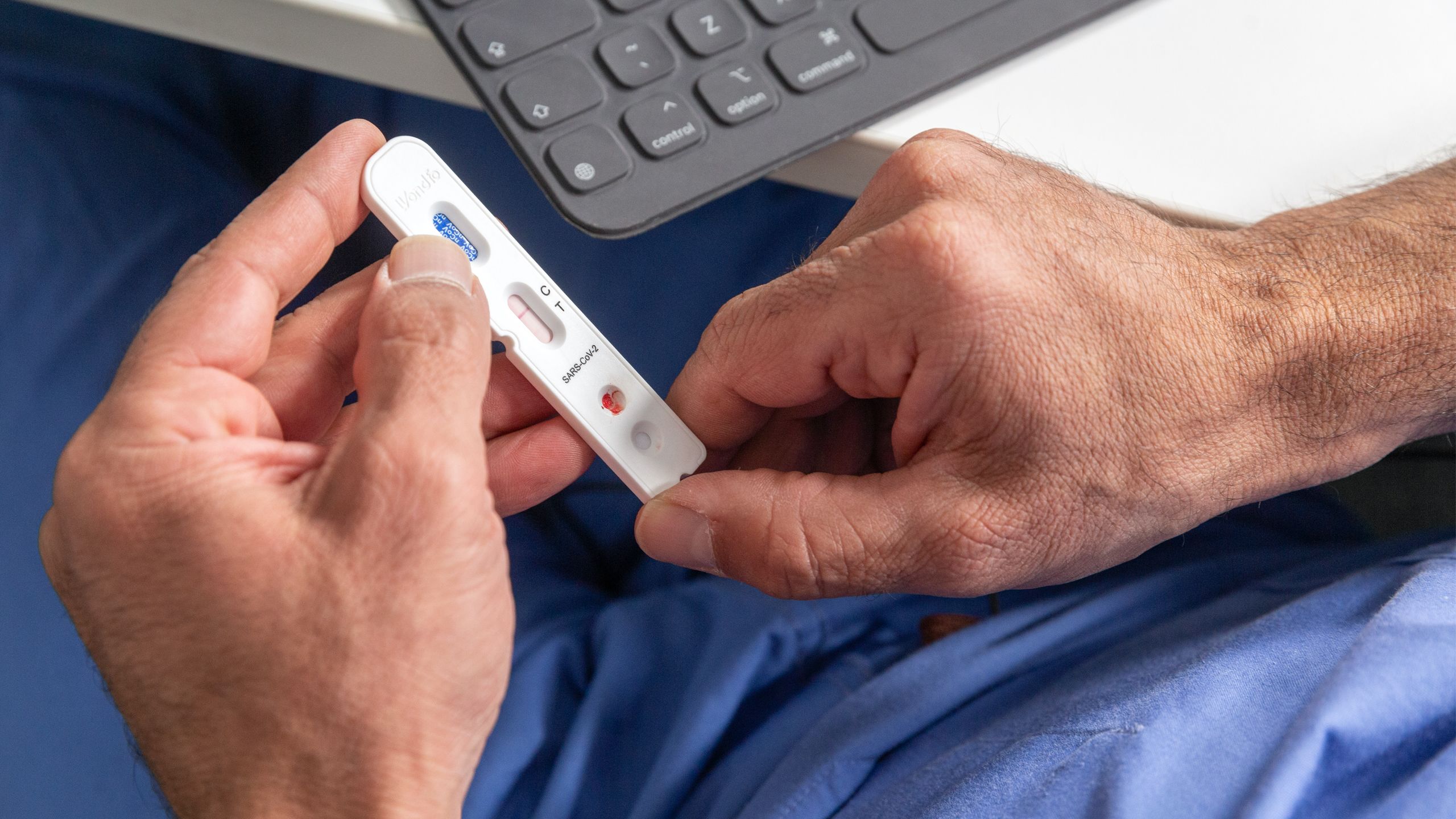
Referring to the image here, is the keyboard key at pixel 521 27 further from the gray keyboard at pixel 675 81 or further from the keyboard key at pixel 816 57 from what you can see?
the keyboard key at pixel 816 57

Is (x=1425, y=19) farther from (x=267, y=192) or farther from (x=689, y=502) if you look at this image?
(x=267, y=192)

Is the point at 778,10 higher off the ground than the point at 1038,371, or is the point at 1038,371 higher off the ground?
the point at 778,10

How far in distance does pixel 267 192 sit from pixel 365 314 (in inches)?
3.8

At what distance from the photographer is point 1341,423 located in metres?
0.53

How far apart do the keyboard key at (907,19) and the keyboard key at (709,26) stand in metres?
0.07

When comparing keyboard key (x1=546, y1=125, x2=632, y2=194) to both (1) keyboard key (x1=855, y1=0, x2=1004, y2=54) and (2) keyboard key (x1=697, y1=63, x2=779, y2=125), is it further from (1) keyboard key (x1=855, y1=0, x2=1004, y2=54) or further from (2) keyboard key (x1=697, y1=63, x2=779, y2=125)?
(1) keyboard key (x1=855, y1=0, x2=1004, y2=54)

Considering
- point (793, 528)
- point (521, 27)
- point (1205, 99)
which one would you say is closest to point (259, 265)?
point (521, 27)

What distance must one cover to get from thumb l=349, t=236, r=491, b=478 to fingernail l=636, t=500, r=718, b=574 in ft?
0.44

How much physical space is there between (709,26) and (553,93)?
92 mm

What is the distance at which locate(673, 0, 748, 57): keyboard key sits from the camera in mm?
505

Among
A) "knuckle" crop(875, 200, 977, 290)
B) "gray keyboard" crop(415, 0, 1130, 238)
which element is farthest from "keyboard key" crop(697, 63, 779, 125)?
"knuckle" crop(875, 200, 977, 290)

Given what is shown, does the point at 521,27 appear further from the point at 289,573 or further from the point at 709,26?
the point at 289,573

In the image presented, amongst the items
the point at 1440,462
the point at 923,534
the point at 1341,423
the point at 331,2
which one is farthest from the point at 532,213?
the point at 1440,462

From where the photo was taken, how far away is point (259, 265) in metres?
0.45
